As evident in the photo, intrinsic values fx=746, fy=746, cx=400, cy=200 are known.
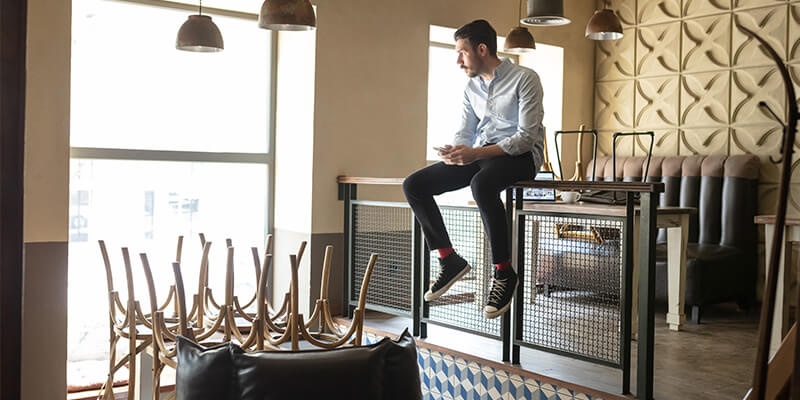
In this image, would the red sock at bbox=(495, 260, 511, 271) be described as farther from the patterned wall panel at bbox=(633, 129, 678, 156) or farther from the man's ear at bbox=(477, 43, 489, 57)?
the patterned wall panel at bbox=(633, 129, 678, 156)

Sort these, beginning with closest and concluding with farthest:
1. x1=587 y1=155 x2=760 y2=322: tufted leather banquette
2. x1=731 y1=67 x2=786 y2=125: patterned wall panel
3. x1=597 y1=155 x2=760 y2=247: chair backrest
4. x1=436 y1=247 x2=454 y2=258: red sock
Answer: x1=436 y1=247 x2=454 y2=258: red sock, x1=587 y1=155 x2=760 y2=322: tufted leather banquette, x1=597 y1=155 x2=760 y2=247: chair backrest, x1=731 y1=67 x2=786 y2=125: patterned wall panel

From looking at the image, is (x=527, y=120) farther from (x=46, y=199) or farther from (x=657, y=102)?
(x=657, y=102)

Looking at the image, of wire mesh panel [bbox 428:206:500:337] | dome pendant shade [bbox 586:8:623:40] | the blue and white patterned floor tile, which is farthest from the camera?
dome pendant shade [bbox 586:8:623:40]

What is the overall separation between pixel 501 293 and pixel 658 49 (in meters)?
3.80

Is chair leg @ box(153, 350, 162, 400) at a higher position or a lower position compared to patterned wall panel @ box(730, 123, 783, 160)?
lower

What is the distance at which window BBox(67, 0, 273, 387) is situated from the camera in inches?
187

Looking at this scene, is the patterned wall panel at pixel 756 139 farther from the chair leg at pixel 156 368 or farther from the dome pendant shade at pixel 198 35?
the chair leg at pixel 156 368

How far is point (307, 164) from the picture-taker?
526 centimetres

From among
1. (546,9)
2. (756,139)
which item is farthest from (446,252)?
(756,139)

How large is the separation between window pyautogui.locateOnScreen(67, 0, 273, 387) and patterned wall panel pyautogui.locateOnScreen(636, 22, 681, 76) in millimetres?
3274

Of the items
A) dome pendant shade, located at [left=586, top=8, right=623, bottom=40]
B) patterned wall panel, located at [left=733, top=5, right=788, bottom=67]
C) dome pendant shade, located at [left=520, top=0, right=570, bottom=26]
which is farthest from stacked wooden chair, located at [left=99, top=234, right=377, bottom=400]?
patterned wall panel, located at [left=733, top=5, right=788, bottom=67]

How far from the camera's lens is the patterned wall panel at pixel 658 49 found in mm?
6316

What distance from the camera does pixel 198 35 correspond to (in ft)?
12.8

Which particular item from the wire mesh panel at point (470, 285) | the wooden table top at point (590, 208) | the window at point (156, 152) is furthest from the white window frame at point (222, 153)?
the wooden table top at point (590, 208)
